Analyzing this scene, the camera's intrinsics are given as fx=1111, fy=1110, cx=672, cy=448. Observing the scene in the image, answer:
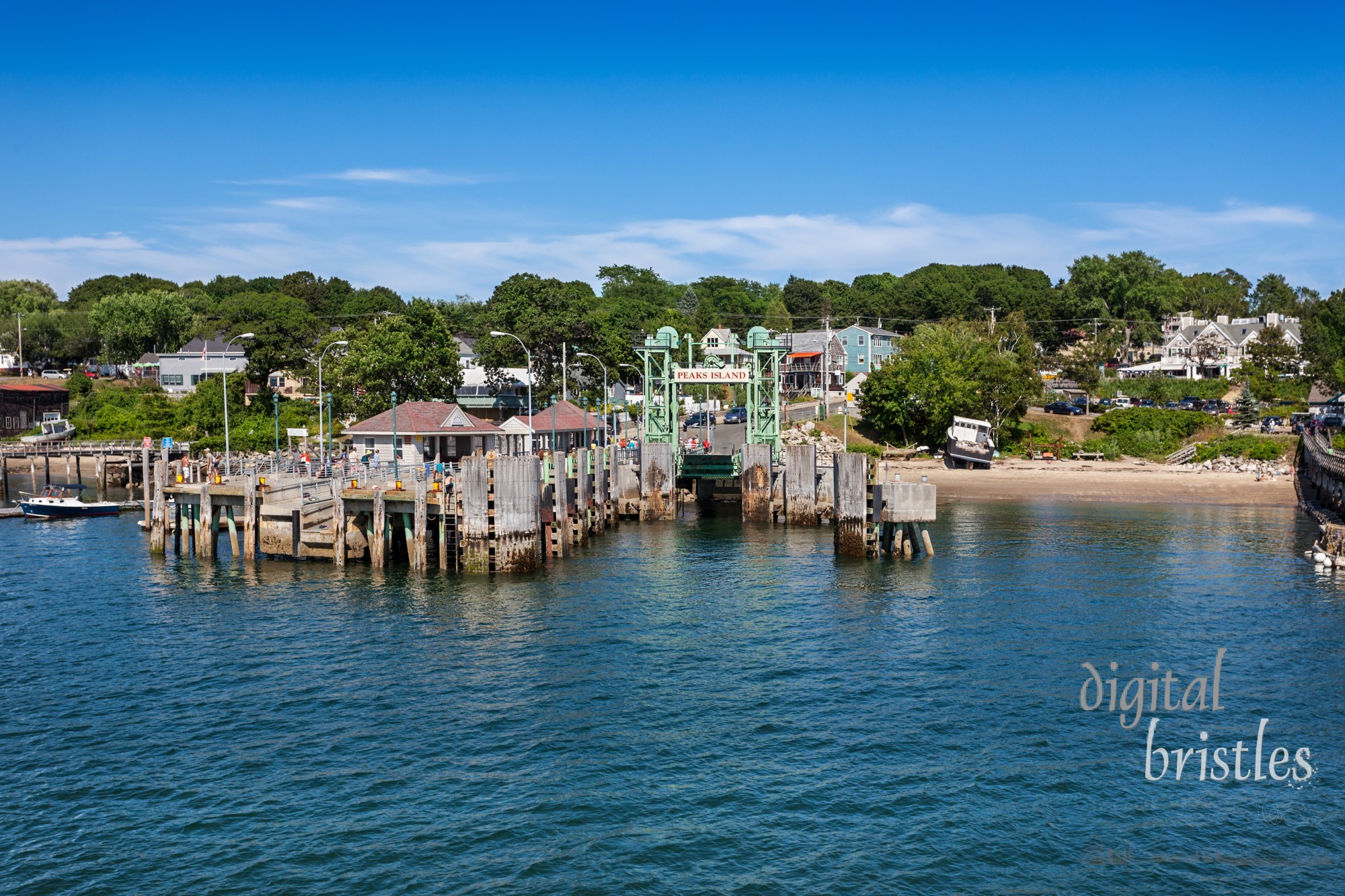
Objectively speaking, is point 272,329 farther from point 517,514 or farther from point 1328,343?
point 1328,343

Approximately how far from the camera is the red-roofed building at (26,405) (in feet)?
333

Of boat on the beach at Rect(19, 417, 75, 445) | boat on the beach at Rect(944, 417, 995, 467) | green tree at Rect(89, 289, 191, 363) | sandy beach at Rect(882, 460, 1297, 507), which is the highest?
green tree at Rect(89, 289, 191, 363)

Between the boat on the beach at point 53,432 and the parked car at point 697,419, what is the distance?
171ft

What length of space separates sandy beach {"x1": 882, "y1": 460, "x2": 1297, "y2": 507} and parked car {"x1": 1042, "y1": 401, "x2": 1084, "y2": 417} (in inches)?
594

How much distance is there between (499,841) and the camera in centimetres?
2084

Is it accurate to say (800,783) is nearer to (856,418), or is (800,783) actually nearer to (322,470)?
(322,470)

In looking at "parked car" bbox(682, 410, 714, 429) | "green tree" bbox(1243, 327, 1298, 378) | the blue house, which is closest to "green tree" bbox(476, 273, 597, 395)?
"parked car" bbox(682, 410, 714, 429)

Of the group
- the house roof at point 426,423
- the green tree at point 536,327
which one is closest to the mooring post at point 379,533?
the house roof at point 426,423

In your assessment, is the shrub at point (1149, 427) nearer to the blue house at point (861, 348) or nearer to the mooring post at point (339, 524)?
the blue house at point (861, 348)

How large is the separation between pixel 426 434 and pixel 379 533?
1622 cm

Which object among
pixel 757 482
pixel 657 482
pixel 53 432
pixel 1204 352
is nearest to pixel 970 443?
pixel 757 482

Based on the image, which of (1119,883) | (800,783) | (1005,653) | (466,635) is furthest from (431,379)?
(1119,883)

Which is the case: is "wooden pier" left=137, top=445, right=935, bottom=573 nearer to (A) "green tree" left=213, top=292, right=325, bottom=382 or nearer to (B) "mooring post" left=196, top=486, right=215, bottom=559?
(B) "mooring post" left=196, top=486, right=215, bottom=559

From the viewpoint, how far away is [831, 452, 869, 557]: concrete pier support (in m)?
47.0
